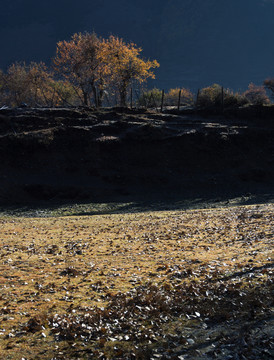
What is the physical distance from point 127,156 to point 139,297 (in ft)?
128

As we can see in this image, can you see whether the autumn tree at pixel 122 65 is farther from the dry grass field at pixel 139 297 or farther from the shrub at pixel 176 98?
the dry grass field at pixel 139 297

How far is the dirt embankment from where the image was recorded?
1607 inches

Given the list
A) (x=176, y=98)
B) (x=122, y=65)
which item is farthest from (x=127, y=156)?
(x=176, y=98)

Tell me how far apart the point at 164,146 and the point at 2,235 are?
32637mm

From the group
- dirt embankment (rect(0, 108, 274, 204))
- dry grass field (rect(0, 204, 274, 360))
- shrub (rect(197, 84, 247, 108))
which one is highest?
shrub (rect(197, 84, 247, 108))

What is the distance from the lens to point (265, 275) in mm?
10469

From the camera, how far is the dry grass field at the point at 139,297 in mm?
6930

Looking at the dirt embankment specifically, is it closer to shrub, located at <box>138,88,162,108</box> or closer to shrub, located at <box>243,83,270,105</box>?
shrub, located at <box>243,83,270,105</box>

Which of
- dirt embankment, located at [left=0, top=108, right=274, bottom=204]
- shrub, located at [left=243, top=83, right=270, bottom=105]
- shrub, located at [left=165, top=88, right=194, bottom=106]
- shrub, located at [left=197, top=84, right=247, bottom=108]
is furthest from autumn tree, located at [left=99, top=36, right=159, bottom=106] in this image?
shrub, located at [left=243, top=83, right=270, bottom=105]

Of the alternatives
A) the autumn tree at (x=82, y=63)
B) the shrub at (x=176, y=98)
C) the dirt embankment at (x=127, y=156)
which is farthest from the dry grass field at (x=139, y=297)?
the shrub at (x=176, y=98)

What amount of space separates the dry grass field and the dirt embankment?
933 inches

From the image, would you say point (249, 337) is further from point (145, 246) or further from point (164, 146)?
point (164, 146)

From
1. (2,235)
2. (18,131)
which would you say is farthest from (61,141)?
(2,235)

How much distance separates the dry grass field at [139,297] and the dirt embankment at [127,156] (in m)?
23.7
